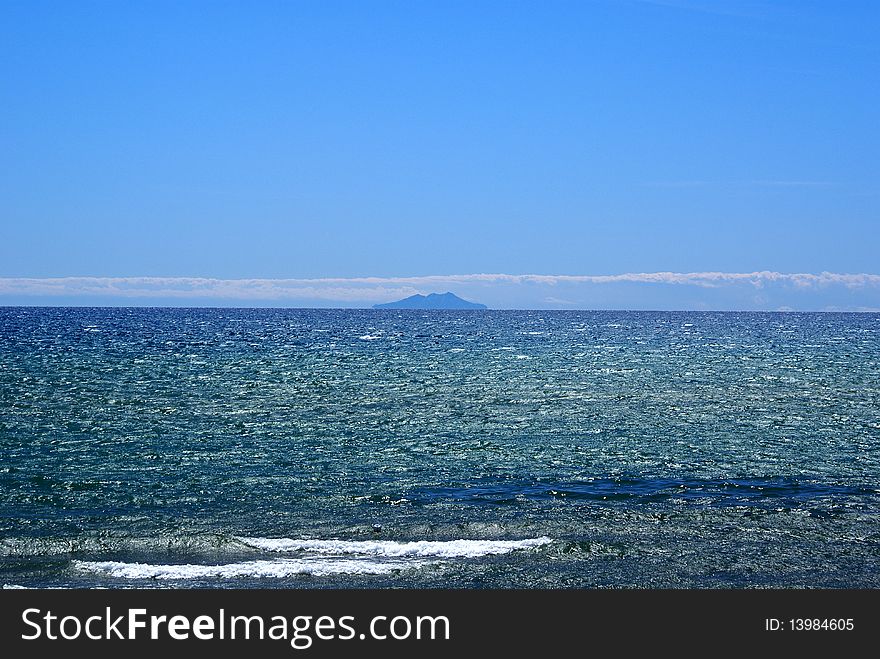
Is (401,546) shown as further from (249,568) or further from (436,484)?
(436,484)

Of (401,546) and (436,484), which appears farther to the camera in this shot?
(436,484)

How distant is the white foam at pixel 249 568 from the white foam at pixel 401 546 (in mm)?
753

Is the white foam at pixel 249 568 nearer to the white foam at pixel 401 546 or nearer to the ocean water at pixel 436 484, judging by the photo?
the ocean water at pixel 436 484

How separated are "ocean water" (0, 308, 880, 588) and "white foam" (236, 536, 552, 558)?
8cm

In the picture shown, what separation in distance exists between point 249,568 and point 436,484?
981 cm

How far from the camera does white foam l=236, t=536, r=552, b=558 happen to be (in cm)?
1819

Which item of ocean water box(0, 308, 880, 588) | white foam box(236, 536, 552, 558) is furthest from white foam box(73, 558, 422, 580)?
white foam box(236, 536, 552, 558)

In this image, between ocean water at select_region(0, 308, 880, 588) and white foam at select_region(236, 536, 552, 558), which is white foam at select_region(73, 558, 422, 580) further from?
white foam at select_region(236, 536, 552, 558)

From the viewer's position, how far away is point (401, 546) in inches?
738

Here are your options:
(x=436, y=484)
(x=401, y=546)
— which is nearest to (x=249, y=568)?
(x=401, y=546)

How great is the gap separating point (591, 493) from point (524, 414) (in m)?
19.1

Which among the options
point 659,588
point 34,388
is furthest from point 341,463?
point 34,388

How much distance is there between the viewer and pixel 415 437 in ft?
117

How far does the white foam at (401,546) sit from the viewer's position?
59.7ft
